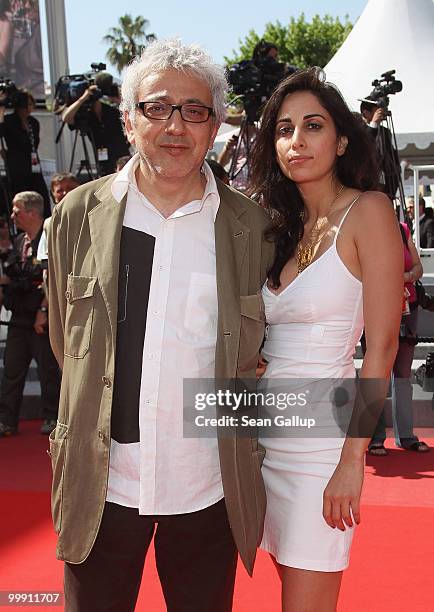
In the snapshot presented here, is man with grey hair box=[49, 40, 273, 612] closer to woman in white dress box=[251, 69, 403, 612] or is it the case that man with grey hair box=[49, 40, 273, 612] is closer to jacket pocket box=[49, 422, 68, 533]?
jacket pocket box=[49, 422, 68, 533]

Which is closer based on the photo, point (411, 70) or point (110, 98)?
point (110, 98)

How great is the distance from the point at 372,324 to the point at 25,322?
456 centimetres

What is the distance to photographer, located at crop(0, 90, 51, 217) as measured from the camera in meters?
8.36

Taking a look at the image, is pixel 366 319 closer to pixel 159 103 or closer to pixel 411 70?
pixel 159 103

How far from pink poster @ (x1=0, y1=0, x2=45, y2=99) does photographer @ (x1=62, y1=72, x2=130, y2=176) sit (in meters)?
1.78

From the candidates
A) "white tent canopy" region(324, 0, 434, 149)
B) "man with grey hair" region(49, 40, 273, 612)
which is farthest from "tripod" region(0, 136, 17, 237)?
"man with grey hair" region(49, 40, 273, 612)

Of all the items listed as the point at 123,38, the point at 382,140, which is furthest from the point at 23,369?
the point at 123,38

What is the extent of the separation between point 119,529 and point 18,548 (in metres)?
1.98

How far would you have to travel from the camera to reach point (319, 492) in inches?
81.7

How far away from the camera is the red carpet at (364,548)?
3121 millimetres

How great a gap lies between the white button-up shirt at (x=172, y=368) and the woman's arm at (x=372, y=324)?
32cm

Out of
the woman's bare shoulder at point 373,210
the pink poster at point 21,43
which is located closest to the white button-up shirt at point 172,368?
the woman's bare shoulder at point 373,210

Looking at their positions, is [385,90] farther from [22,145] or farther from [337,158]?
[337,158]

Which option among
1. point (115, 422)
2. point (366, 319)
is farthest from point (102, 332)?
point (366, 319)
